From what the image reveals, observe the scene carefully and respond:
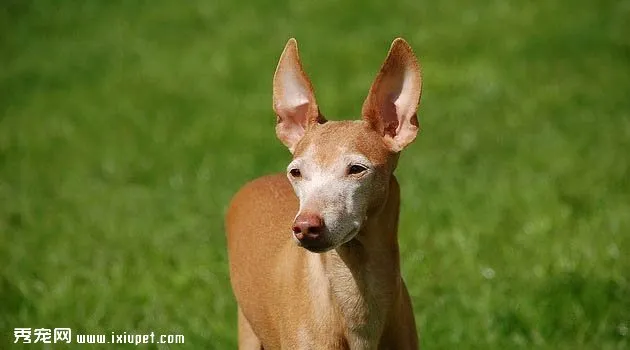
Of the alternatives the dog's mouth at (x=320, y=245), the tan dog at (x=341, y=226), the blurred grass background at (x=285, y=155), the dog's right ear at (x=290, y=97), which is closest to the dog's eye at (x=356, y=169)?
the tan dog at (x=341, y=226)

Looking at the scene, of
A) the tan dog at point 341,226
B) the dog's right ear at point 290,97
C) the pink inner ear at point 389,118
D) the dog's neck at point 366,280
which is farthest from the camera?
the dog's right ear at point 290,97

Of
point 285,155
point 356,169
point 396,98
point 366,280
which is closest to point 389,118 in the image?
point 396,98

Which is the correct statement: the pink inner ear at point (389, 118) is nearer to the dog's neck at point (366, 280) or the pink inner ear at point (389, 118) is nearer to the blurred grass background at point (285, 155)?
the dog's neck at point (366, 280)

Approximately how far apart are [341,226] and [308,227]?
0.57 ft

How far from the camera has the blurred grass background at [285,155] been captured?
770 cm

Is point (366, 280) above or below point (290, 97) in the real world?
below

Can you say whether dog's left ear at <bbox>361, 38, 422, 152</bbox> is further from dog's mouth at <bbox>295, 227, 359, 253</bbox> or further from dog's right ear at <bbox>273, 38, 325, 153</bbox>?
dog's mouth at <bbox>295, 227, 359, 253</bbox>

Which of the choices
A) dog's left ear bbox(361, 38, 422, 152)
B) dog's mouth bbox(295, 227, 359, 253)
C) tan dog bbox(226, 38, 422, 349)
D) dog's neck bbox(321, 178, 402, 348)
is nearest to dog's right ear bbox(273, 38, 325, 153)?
tan dog bbox(226, 38, 422, 349)

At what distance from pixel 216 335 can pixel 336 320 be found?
91.0 inches

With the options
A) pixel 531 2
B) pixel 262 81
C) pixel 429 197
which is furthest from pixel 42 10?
pixel 429 197

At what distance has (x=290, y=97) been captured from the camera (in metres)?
5.43

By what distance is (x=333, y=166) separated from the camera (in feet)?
15.7

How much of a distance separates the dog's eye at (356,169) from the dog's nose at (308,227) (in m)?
0.31

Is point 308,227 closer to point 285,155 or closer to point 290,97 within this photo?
point 290,97
